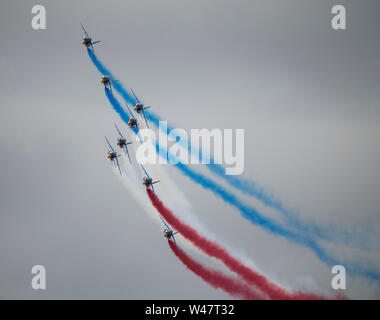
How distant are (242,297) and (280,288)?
4435 millimetres

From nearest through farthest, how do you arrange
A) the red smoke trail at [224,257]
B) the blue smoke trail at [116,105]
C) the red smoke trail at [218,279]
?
the red smoke trail at [218,279] → the red smoke trail at [224,257] → the blue smoke trail at [116,105]

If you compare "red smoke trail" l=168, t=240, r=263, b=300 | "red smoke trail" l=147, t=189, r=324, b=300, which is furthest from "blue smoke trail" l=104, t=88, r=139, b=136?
"red smoke trail" l=168, t=240, r=263, b=300

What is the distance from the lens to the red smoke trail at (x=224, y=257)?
2618 inches

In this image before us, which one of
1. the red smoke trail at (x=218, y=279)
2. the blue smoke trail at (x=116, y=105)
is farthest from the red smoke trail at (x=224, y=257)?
the blue smoke trail at (x=116, y=105)

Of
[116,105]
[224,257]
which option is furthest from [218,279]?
[116,105]

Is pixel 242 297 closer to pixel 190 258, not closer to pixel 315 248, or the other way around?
pixel 190 258

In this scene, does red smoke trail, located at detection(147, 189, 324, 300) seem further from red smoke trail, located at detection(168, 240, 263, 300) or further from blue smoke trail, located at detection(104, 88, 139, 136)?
blue smoke trail, located at detection(104, 88, 139, 136)

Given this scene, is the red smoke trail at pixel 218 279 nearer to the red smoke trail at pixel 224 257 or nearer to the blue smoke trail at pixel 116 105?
the red smoke trail at pixel 224 257

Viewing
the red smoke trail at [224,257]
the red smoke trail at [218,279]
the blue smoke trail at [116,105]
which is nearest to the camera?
the red smoke trail at [218,279]

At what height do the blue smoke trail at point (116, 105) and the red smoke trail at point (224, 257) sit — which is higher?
the blue smoke trail at point (116, 105)

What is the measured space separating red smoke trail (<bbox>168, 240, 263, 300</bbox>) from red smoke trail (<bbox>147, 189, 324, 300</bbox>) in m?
0.89

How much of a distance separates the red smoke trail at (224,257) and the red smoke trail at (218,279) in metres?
0.89

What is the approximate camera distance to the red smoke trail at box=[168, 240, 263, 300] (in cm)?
6544
